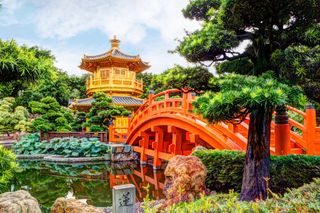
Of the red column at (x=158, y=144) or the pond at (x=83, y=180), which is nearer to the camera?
the pond at (x=83, y=180)

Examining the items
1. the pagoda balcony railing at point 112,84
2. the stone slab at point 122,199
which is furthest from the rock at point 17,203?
the pagoda balcony railing at point 112,84

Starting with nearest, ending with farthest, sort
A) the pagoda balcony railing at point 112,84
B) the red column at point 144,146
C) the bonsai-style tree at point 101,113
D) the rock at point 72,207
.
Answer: the rock at point 72,207
the red column at point 144,146
the bonsai-style tree at point 101,113
the pagoda balcony railing at point 112,84

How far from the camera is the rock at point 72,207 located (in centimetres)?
395

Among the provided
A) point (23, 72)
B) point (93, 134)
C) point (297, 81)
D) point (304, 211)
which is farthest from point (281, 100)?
point (93, 134)

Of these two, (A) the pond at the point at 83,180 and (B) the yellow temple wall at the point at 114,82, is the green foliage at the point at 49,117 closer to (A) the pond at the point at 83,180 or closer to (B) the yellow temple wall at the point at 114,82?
(A) the pond at the point at 83,180

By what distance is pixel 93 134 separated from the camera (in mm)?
17812

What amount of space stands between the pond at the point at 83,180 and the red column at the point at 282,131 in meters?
3.56

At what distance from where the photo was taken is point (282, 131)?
19.3 feet

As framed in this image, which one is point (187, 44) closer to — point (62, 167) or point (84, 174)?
point (84, 174)

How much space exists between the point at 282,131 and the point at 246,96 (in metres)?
2.83

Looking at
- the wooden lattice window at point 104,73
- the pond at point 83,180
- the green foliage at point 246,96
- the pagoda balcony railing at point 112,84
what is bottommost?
the pond at point 83,180

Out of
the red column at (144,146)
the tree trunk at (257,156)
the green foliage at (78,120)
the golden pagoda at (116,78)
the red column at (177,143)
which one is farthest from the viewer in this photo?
the golden pagoda at (116,78)

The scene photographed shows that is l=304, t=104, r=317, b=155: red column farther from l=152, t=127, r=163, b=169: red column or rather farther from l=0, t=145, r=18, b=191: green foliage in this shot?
l=152, t=127, r=163, b=169: red column

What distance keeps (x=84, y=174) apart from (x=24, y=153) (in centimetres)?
655
